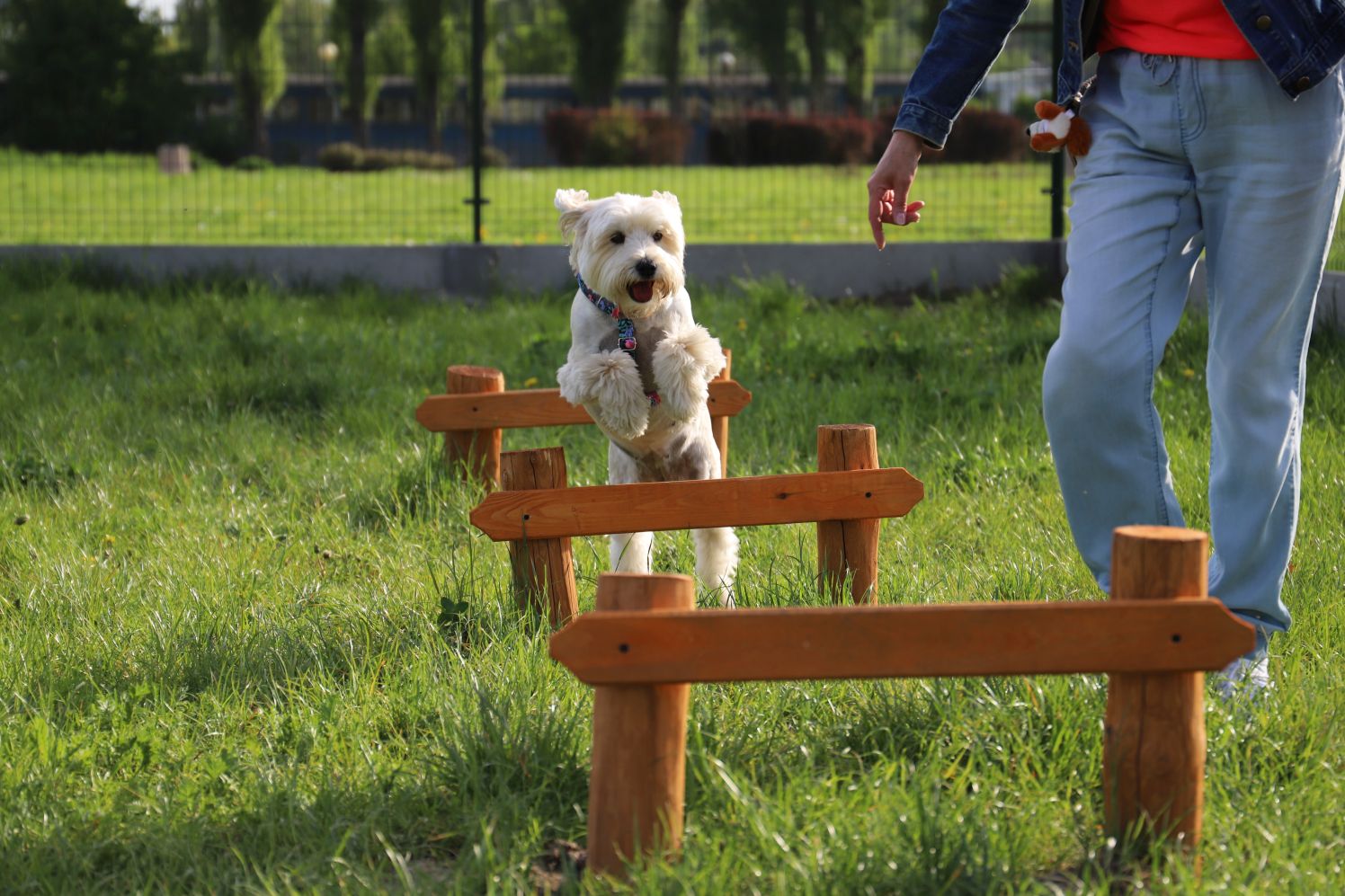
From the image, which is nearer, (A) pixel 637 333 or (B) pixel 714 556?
(A) pixel 637 333

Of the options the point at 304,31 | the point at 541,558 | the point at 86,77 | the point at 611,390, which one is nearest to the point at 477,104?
the point at 304,31

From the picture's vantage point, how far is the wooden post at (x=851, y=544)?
380cm

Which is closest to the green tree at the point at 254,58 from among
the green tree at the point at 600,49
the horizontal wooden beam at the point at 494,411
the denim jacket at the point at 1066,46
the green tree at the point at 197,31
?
the green tree at the point at 197,31

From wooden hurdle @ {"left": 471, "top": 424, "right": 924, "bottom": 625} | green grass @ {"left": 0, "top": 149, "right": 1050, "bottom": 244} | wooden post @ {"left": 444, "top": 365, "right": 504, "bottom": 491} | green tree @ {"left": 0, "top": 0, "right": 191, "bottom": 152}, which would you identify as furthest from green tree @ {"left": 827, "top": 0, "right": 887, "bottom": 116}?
wooden hurdle @ {"left": 471, "top": 424, "right": 924, "bottom": 625}

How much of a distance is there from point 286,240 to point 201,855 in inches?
405

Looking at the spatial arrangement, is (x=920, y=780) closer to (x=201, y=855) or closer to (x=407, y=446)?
(x=201, y=855)

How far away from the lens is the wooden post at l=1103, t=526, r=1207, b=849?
2.25 metres

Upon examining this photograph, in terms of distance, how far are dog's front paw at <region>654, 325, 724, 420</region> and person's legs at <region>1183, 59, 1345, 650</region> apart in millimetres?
1439

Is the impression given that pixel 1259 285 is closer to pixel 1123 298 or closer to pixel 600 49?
pixel 1123 298

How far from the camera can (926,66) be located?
3.16 m

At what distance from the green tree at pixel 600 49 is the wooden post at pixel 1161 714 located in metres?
17.2

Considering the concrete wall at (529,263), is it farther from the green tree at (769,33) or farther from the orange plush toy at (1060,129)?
the orange plush toy at (1060,129)

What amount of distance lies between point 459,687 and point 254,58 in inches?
676

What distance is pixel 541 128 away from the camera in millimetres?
14938
